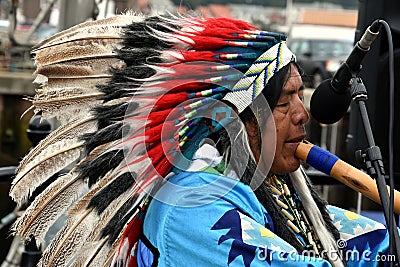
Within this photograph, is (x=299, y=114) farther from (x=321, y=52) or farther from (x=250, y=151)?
(x=321, y=52)

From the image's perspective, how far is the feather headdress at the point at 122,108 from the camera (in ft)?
6.03

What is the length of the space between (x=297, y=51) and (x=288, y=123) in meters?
14.2

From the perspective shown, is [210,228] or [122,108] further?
[122,108]

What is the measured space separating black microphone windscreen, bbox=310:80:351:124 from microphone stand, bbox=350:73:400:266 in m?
0.11

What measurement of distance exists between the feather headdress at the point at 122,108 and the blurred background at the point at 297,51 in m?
0.20

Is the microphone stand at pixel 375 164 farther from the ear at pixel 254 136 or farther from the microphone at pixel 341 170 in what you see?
the ear at pixel 254 136

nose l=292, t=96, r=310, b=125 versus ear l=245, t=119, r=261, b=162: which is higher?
nose l=292, t=96, r=310, b=125

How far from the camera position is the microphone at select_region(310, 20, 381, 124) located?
5.99ft

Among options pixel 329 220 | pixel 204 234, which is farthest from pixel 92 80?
pixel 329 220

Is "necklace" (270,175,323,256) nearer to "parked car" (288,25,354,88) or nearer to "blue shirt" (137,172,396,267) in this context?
"blue shirt" (137,172,396,267)

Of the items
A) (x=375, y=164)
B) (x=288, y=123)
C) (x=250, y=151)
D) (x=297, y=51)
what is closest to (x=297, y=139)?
(x=288, y=123)

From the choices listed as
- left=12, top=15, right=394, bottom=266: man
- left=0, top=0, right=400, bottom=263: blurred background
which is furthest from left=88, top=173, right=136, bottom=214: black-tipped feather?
left=0, top=0, right=400, bottom=263: blurred background

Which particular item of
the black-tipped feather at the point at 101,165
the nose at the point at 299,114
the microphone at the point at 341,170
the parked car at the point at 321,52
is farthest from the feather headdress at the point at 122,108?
the parked car at the point at 321,52

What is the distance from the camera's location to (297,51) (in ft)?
52.1
